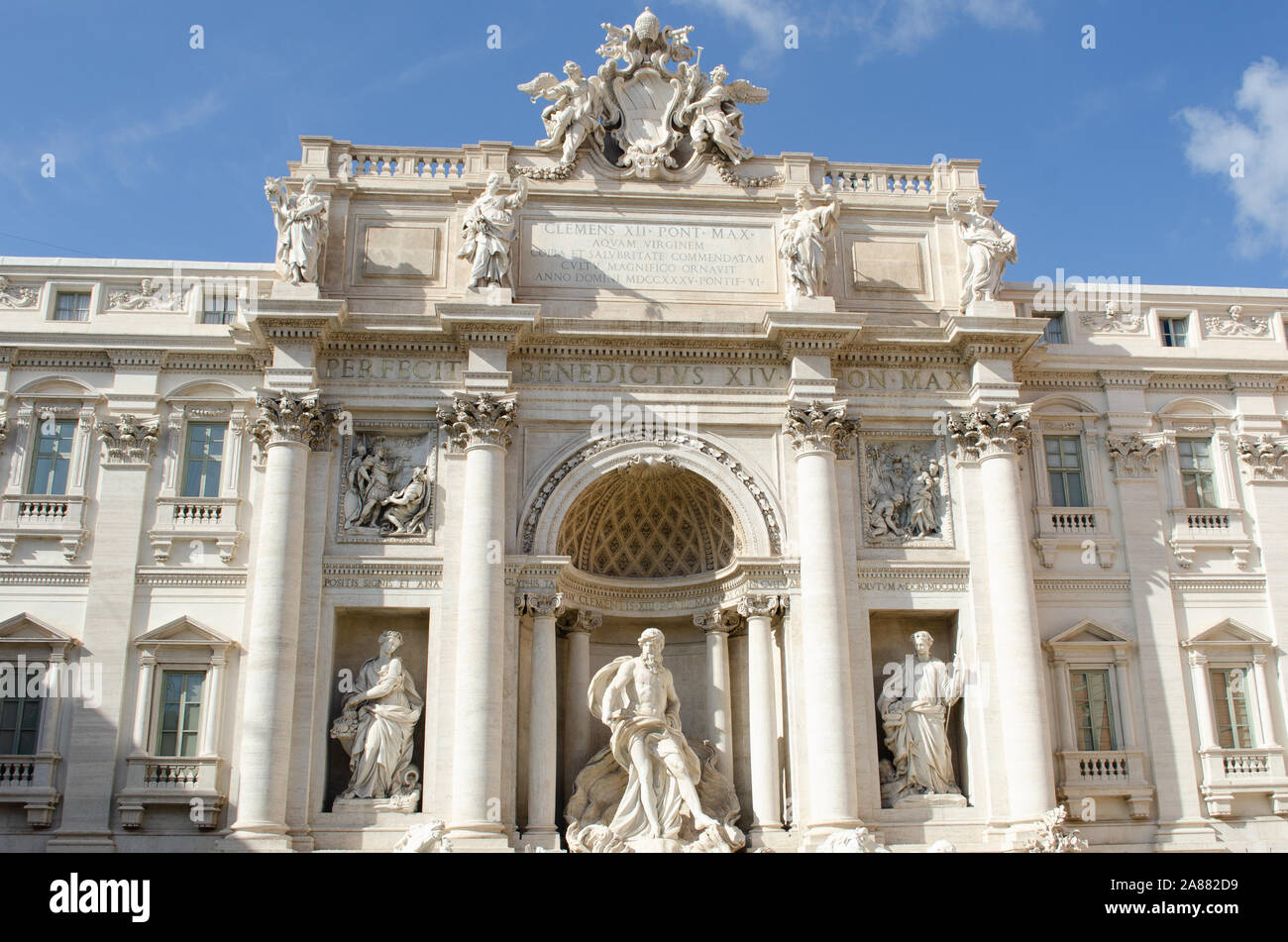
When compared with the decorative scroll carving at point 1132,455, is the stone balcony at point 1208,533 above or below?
below

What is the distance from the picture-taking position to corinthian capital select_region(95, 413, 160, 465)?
980 inches

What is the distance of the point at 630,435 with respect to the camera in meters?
25.1

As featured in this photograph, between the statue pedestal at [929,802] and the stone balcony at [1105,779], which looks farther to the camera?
the stone balcony at [1105,779]

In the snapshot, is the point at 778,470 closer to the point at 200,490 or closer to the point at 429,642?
the point at 429,642

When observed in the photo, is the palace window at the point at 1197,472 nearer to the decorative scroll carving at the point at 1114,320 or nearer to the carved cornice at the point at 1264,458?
the carved cornice at the point at 1264,458

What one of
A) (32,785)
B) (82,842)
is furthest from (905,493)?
(32,785)

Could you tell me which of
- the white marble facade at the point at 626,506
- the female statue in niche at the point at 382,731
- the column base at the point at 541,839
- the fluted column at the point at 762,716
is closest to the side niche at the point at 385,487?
the white marble facade at the point at 626,506

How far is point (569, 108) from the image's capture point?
26.8 metres

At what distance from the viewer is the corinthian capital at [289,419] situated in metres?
24.1

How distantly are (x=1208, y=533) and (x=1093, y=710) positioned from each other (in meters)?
4.37

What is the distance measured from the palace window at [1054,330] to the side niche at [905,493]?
384cm

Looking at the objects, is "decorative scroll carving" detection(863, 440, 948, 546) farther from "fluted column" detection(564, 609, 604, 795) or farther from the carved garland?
"fluted column" detection(564, 609, 604, 795)

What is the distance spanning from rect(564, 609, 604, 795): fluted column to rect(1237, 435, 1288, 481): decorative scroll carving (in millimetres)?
13216
